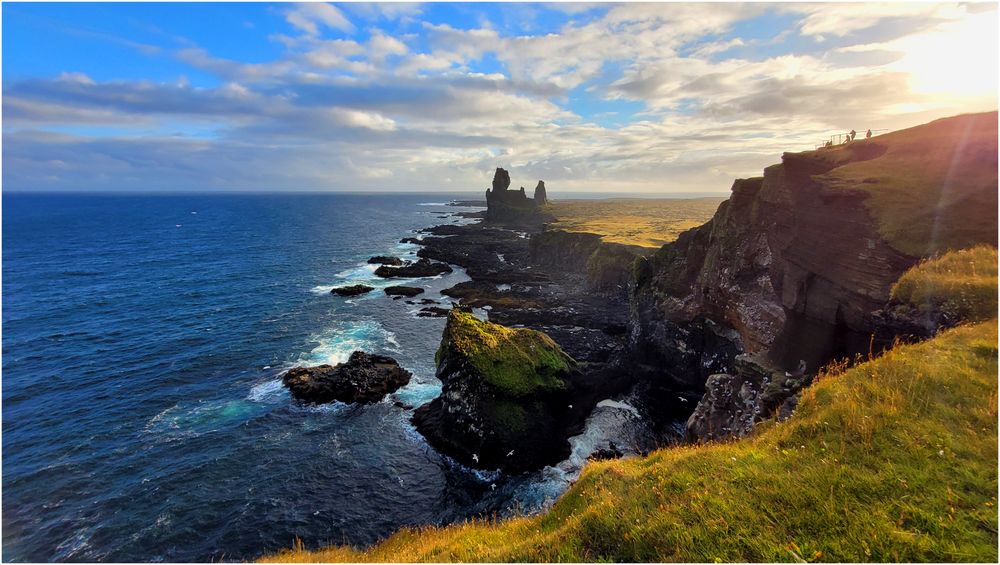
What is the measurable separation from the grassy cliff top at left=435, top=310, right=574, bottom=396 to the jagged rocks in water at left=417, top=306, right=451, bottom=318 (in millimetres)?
22617

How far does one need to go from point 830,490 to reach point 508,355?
28896mm

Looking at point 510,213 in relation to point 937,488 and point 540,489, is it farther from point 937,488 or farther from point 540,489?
point 937,488

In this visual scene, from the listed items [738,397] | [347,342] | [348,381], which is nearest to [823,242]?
[738,397]

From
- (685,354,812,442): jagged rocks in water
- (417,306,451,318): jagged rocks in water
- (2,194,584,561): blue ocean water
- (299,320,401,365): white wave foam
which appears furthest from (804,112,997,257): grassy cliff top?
(417,306,451,318): jagged rocks in water

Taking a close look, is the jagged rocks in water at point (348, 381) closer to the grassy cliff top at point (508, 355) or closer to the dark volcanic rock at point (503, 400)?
the dark volcanic rock at point (503, 400)

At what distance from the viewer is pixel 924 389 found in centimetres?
1054

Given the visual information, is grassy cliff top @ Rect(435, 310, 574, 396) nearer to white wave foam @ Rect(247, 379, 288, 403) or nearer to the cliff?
the cliff

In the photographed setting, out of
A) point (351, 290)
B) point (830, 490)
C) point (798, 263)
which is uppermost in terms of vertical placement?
point (798, 263)

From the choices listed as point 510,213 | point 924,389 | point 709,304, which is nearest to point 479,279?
point 709,304

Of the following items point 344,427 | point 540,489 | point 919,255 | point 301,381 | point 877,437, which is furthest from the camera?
point 301,381

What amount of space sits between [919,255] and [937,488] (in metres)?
15.9

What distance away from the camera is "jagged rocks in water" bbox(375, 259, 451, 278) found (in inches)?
3442

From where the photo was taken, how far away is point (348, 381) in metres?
40.7

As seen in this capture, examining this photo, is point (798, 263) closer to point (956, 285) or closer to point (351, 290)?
point (956, 285)
